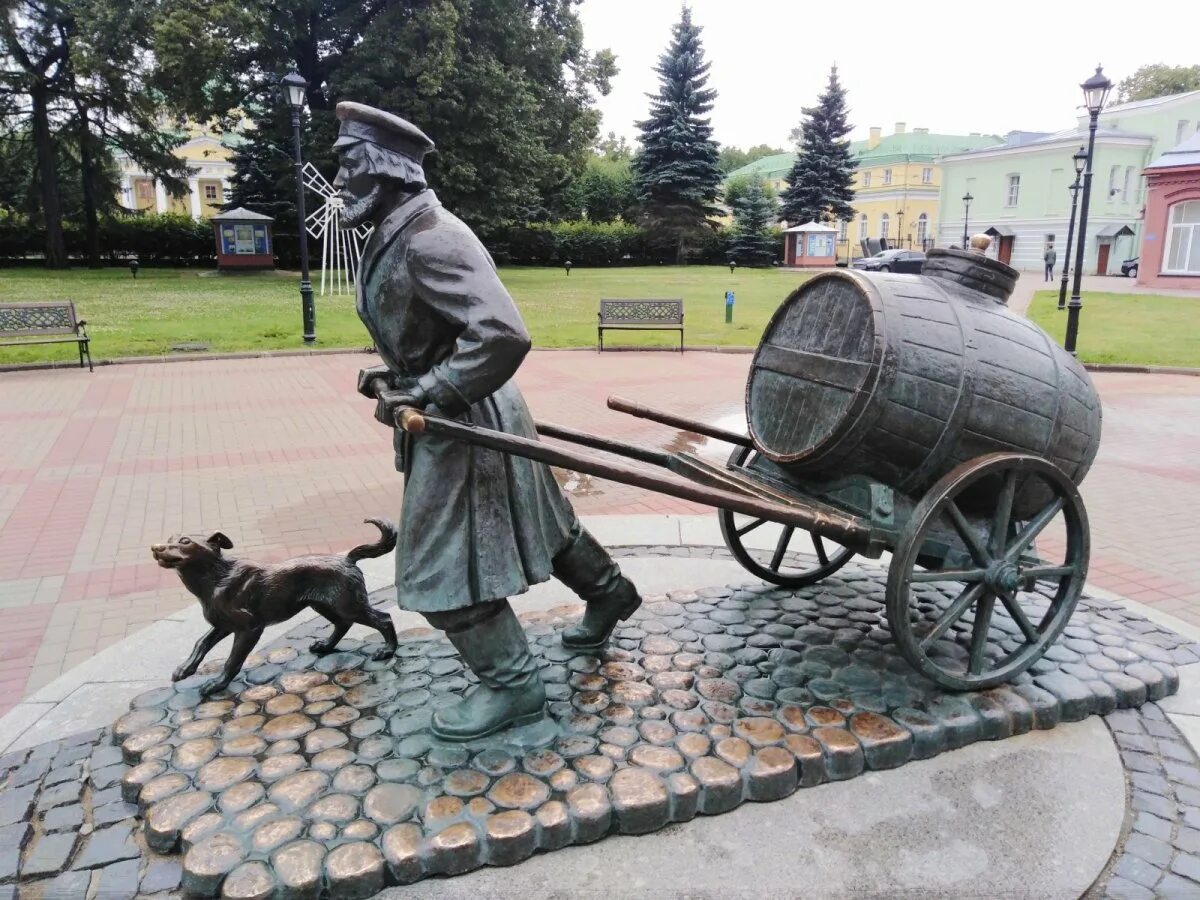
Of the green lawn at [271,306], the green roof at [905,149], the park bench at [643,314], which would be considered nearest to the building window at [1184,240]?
the green lawn at [271,306]

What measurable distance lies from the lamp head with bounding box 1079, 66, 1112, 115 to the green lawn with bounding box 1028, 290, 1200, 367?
156 inches

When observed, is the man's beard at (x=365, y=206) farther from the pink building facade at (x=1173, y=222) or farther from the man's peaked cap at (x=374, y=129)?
the pink building facade at (x=1173, y=222)

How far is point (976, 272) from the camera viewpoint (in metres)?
3.47

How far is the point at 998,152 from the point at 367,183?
51.5m

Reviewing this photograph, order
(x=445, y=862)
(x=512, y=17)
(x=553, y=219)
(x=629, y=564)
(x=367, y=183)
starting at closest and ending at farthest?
(x=445, y=862) → (x=367, y=183) → (x=629, y=564) → (x=512, y=17) → (x=553, y=219)

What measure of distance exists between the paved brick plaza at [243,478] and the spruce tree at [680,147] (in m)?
32.0

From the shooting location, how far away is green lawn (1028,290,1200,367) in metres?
14.6

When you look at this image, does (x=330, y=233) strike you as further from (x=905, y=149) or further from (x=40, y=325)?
(x=905, y=149)

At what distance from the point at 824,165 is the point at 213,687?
47.1m

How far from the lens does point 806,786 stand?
115 inches

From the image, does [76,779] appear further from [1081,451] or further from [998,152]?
[998,152]

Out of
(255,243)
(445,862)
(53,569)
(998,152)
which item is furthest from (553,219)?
(445,862)

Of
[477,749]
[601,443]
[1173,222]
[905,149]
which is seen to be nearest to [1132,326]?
[1173,222]

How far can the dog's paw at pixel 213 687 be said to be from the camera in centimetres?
336
